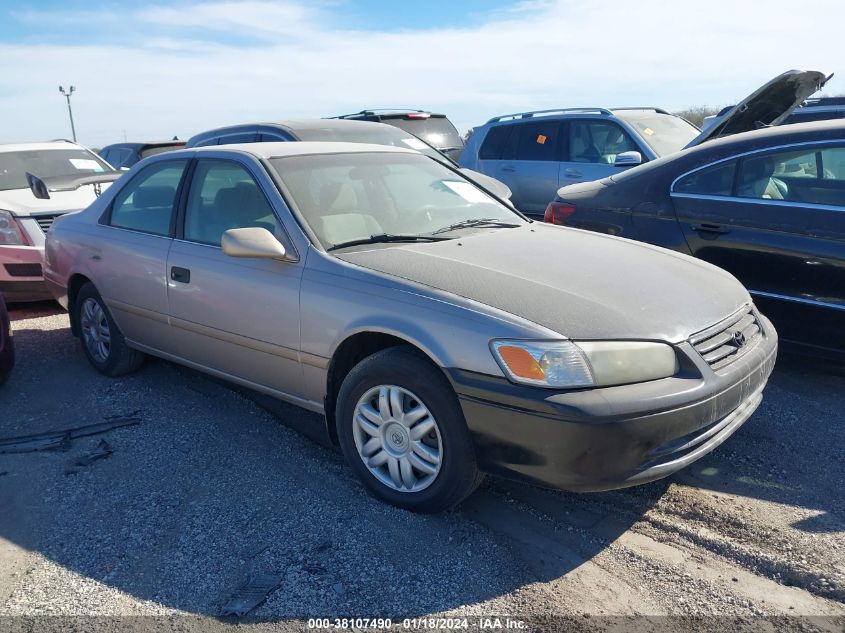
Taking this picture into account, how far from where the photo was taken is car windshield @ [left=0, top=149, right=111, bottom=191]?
809cm

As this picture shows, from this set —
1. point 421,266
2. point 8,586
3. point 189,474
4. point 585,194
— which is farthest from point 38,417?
point 585,194

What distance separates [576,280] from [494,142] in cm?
694

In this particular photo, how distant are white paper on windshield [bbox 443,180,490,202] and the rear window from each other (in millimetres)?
6530

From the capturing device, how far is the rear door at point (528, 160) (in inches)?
363

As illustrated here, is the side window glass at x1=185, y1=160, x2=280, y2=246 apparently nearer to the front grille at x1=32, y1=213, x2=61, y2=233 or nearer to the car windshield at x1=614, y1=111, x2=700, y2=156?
the front grille at x1=32, y1=213, x2=61, y2=233

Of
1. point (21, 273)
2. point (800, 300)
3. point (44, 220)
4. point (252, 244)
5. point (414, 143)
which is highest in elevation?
point (414, 143)

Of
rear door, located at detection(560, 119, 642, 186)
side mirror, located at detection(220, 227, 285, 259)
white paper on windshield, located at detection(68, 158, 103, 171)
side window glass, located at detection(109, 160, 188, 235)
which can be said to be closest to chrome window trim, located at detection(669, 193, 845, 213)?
side mirror, located at detection(220, 227, 285, 259)

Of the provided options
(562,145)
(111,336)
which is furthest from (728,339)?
(562,145)

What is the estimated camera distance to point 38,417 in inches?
180

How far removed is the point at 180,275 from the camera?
4238 millimetres

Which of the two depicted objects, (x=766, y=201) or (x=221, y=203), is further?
(x=766, y=201)

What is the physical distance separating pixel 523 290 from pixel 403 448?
2.79ft

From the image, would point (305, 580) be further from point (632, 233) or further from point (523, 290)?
point (632, 233)

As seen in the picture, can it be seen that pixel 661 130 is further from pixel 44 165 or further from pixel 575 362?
pixel 44 165
